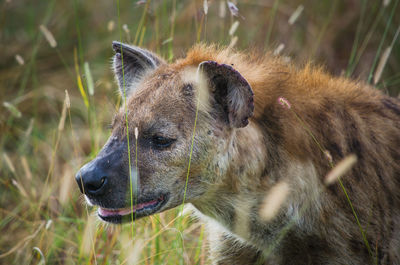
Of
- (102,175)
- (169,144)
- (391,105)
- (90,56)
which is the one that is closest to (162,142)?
(169,144)

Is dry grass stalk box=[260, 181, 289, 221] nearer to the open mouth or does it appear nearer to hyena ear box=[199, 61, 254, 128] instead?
hyena ear box=[199, 61, 254, 128]

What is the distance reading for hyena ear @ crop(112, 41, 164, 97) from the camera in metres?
2.52

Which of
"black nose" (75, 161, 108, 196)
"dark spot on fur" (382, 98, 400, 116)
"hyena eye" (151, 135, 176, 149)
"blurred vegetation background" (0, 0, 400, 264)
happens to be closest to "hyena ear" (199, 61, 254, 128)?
"hyena eye" (151, 135, 176, 149)

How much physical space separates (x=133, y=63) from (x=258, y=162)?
81cm

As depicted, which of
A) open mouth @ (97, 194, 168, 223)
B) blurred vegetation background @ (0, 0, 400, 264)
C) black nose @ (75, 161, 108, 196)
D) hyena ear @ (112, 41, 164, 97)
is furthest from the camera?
blurred vegetation background @ (0, 0, 400, 264)

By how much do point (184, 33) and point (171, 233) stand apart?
2.68m

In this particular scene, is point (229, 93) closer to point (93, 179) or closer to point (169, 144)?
point (169, 144)

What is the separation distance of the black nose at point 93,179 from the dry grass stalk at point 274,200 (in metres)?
0.64

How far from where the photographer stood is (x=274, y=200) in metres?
2.13

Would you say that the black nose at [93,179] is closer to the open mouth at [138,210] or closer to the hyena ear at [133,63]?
the open mouth at [138,210]

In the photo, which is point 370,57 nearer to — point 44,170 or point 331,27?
point 331,27

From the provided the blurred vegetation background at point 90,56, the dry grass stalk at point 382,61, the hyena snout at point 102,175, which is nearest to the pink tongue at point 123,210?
the hyena snout at point 102,175

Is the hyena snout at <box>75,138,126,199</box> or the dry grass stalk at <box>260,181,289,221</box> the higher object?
the hyena snout at <box>75,138,126,199</box>

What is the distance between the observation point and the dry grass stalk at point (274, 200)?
6.99 feet
